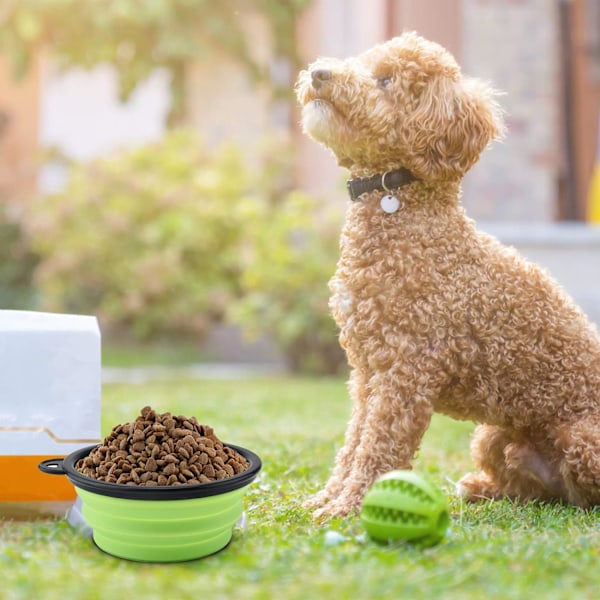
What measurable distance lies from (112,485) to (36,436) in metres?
0.50

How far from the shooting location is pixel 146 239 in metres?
10.1

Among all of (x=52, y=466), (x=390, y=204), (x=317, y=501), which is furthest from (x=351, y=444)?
(x=52, y=466)

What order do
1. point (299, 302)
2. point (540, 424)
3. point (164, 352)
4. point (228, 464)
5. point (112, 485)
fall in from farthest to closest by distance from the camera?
1. point (164, 352)
2. point (299, 302)
3. point (540, 424)
4. point (228, 464)
5. point (112, 485)

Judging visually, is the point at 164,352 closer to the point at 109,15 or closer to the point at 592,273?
the point at 109,15

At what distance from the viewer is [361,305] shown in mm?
2559

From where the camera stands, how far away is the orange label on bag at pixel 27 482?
248 cm

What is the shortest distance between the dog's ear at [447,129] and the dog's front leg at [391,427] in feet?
2.08

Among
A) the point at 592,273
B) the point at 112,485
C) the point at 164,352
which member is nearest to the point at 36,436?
the point at 112,485

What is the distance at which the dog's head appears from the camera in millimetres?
2512

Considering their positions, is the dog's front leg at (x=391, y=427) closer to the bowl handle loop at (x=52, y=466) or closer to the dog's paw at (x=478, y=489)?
the dog's paw at (x=478, y=489)

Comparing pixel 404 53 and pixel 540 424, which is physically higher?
pixel 404 53

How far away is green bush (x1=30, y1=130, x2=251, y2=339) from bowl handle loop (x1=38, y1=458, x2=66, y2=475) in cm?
744

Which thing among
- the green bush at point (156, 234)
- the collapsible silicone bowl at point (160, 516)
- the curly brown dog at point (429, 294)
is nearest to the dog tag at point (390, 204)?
the curly brown dog at point (429, 294)

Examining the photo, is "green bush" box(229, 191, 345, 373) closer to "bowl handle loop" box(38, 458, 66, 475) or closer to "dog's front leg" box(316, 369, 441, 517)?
"dog's front leg" box(316, 369, 441, 517)
